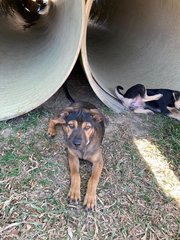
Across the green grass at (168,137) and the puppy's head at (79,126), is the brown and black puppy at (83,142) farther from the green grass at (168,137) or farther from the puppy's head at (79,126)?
the green grass at (168,137)

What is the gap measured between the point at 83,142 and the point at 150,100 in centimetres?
153

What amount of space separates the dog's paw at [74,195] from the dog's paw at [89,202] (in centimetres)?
6

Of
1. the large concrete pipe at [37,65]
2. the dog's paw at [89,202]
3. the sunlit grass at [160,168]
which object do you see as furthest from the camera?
the large concrete pipe at [37,65]

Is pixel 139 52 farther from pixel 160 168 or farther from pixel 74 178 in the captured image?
pixel 74 178

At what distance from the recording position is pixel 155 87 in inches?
172

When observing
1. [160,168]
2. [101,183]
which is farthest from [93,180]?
[160,168]

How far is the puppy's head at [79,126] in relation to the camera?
2.82 meters

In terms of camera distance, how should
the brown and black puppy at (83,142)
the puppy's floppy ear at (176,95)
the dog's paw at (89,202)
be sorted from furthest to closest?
the puppy's floppy ear at (176,95), the brown and black puppy at (83,142), the dog's paw at (89,202)

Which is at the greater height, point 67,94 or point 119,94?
point 119,94

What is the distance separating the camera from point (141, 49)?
4.77 m

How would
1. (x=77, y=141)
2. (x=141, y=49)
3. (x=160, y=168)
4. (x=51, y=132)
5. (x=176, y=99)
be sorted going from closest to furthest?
(x=77, y=141)
(x=160, y=168)
(x=51, y=132)
(x=176, y=99)
(x=141, y=49)

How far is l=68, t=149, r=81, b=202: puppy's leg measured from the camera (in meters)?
2.72

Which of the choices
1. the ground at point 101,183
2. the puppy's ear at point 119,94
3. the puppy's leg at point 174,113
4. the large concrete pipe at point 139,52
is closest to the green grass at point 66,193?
the ground at point 101,183

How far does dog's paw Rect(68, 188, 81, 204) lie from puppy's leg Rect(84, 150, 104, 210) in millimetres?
61
